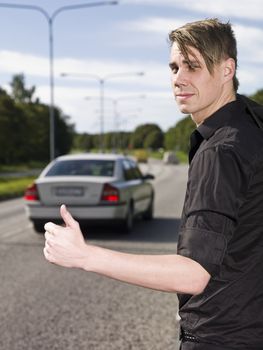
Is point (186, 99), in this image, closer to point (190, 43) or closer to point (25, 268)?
point (190, 43)

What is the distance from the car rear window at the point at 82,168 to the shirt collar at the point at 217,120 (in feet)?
33.1

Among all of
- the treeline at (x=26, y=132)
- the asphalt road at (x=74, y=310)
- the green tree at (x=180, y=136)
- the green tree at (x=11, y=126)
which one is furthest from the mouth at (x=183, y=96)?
the green tree at (x=180, y=136)

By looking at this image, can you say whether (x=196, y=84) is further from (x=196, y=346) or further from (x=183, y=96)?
(x=196, y=346)

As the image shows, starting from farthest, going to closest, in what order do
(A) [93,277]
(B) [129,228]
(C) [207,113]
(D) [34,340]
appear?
(B) [129,228] < (A) [93,277] < (D) [34,340] < (C) [207,113]

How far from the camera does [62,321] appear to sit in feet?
19.5

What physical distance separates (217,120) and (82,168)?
33.8ft

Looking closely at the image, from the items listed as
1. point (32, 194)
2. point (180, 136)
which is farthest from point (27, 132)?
point (180, 136)

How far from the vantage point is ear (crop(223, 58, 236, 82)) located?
1.99m

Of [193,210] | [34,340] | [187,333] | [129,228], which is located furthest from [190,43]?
[129,228]

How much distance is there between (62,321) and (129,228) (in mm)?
6454

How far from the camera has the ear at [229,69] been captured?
199cm

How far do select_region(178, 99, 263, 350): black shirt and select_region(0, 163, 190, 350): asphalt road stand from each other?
3.33 m

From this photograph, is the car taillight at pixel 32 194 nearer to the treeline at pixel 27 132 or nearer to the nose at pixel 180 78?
the nose at pixel 180 78

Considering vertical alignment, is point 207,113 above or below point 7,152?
above
